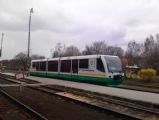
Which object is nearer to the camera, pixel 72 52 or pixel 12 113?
pixel 12 113

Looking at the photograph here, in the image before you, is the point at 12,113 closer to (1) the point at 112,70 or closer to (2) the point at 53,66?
(1) the point at 112,70

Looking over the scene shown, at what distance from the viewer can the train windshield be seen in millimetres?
31266

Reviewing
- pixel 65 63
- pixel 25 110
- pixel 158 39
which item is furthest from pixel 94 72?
pixel 158 39

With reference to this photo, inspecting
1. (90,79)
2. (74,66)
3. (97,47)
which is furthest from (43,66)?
(97,47)

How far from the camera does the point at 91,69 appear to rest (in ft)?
108

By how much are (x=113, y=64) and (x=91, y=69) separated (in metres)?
2.32

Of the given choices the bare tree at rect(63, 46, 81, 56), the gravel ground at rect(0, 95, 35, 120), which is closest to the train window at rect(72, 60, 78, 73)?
the gravel ground at rect(0, 95, 35, 120)

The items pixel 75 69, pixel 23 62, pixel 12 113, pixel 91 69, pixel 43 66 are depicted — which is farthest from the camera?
pixel 23 62

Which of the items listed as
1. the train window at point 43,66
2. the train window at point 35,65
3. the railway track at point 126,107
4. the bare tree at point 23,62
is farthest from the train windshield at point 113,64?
the bare tree at point 23,62

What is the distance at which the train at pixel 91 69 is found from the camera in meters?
31.2

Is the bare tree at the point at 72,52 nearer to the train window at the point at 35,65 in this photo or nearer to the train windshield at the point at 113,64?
the train window at the point at 35,65

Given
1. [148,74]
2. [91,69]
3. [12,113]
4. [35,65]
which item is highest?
[35,65]

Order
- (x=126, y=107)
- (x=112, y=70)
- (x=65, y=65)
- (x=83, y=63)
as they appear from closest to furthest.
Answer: (x=126, y=107) < (x=112, y=70) < (x=83, y=63) < (x=65, y=65)

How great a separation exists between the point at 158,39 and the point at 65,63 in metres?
57.6
